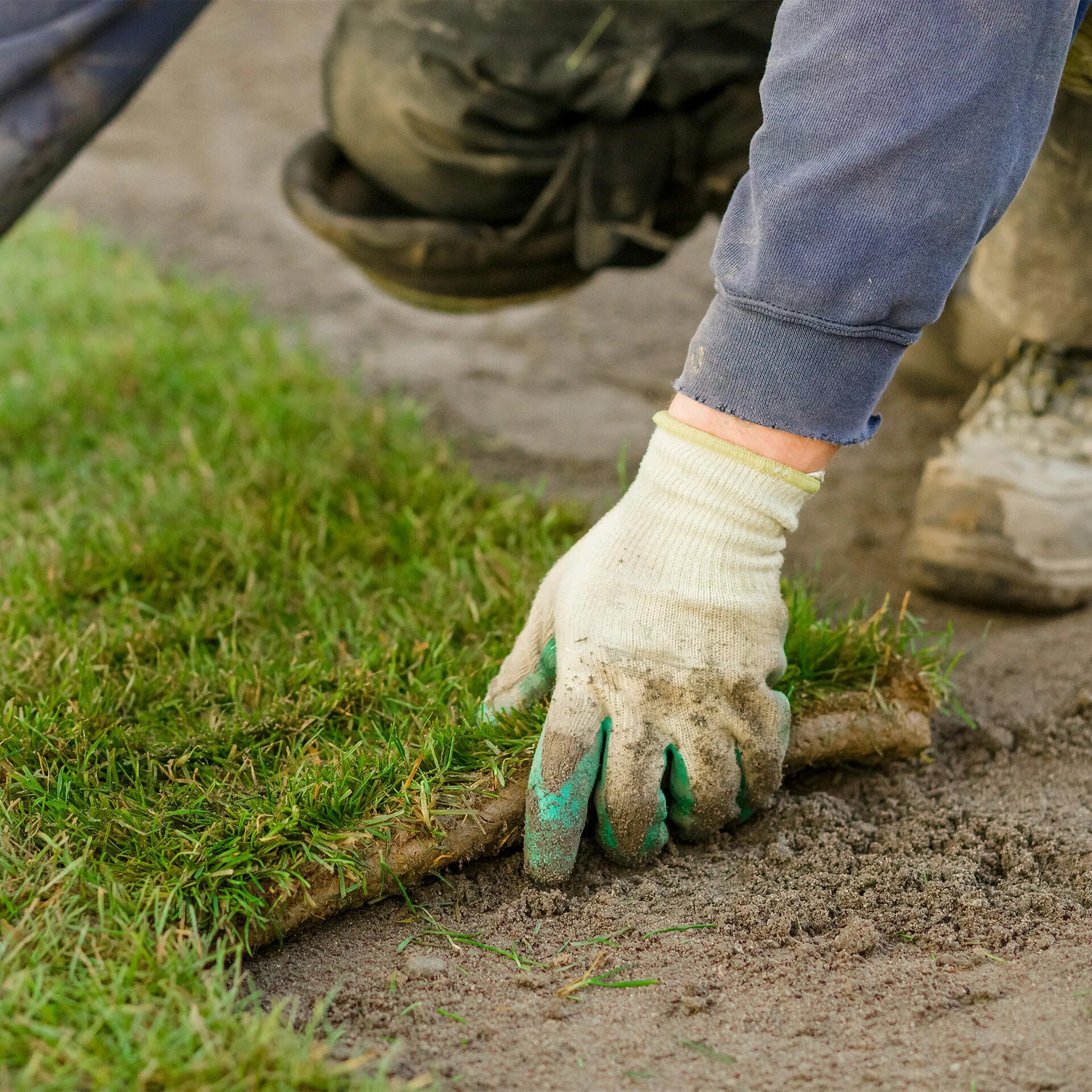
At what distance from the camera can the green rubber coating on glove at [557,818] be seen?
1242 millimetres

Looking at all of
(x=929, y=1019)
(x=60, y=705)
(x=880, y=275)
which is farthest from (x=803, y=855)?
(x=60, y=705)

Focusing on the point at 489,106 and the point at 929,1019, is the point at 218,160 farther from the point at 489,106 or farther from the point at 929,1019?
the point at 929,1019

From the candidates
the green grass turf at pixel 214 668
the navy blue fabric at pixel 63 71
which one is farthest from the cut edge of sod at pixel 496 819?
the navy blue fabric at pixel 63 71

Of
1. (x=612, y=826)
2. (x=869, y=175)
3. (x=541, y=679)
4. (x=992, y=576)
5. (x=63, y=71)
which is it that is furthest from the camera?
(x=63, y=71)

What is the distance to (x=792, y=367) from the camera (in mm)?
1154

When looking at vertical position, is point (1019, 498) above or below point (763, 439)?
below

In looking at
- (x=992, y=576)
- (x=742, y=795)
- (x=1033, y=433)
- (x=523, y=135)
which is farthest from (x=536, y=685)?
(x=523, y=135)

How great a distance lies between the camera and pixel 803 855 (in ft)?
4.29

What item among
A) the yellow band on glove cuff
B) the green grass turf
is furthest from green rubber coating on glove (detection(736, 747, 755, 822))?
the yellow band on glove cuff

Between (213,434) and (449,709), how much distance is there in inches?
47.1

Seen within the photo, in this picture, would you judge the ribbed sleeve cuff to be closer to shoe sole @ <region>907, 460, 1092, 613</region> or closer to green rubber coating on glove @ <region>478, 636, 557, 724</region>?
green rubber coating on glove @ <region>478, 636, 557, 724</region>

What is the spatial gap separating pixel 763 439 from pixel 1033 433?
39.2 inches

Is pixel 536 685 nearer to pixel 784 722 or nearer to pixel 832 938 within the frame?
pixel 784 722

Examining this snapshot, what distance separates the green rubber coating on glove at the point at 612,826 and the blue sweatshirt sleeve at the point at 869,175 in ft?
1.42
